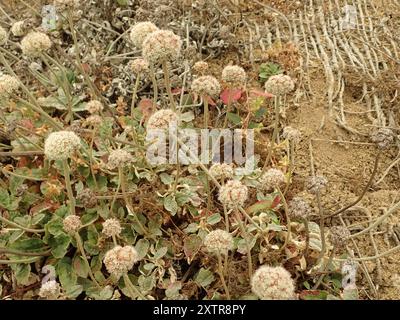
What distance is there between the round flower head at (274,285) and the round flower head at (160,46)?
1201 millimetres

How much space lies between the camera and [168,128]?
2623 millimetres

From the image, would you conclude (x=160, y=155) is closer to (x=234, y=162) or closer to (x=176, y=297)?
(x=234, y=162)

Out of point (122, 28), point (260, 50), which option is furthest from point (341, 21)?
point (122, 28)

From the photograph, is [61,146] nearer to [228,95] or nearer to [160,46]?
[160,46]

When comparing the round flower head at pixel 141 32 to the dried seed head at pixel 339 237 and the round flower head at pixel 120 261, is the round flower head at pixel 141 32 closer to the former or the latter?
the round flower head at pixel 120 261

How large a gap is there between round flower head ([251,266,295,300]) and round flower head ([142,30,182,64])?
1.20 metres

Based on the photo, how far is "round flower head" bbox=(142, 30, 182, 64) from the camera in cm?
274

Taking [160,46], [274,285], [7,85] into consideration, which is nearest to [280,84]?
[160,46]

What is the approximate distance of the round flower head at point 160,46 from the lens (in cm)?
274

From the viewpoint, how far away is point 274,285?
2129 millimetres

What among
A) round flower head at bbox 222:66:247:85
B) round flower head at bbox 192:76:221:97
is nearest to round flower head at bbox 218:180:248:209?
round flower head at bbox 192:76:221:97

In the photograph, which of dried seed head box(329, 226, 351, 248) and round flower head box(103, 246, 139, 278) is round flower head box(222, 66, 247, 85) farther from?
round flower head box(103, 246, 139, 278)

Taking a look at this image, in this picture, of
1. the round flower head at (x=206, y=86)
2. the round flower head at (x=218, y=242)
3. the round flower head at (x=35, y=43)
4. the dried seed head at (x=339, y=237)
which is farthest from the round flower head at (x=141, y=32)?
the dried seed head at (x=339, y=237)
